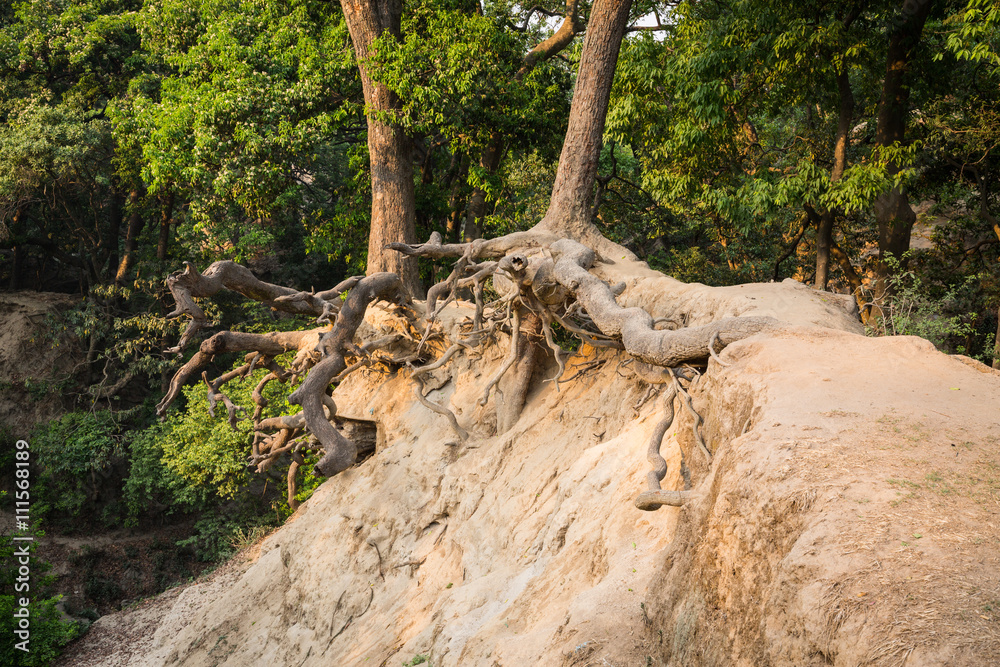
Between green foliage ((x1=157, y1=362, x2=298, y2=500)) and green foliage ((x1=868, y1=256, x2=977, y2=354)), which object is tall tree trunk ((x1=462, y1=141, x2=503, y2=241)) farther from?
green foliage ((x1=868, y1=256, x2=977, y2=354))

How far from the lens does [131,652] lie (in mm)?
12914

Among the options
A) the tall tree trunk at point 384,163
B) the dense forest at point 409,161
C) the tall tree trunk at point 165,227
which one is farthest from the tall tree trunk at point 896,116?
the tall tree trunk at point 165,227

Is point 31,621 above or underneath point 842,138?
underneath

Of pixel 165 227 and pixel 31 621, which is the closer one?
pixel 31 621

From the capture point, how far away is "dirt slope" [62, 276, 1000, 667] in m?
3.03

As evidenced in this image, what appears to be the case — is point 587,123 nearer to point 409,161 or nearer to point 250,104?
point 409,161

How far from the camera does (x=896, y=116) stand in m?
11.0

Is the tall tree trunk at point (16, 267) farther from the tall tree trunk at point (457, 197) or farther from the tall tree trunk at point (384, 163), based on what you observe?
the tall tree trunk at point (384, 163)

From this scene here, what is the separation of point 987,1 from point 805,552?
8150mm

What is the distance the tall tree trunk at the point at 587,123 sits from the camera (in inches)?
395

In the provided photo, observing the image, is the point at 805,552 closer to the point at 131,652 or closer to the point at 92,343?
the point at 131,652

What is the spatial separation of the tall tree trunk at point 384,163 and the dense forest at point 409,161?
0.06 m

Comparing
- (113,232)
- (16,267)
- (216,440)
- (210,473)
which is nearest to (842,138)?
(216,440)

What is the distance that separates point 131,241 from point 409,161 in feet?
43.9
